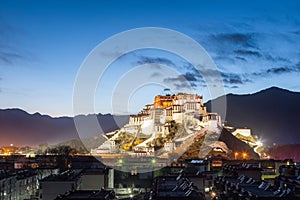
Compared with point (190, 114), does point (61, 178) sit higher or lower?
lower

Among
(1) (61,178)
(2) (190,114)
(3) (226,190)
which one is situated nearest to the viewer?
(3) (226,190)

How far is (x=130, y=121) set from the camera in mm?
105438

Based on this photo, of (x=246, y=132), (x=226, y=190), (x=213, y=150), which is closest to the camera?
(x=226, y=190)

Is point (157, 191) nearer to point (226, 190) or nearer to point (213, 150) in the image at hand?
point (226, 190)

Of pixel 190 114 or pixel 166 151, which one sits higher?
pixel 190 114

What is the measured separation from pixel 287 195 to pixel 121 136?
82.8 metres

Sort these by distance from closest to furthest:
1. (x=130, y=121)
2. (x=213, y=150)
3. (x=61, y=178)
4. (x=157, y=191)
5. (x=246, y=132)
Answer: (x=157, y=191), (x=61, y=178), (x=213, y=150), (x=246, y=132), (x=130, y=121)

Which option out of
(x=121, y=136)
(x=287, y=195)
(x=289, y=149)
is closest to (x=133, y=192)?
(x=287, y=195)

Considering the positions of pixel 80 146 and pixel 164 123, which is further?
pixel 80 146

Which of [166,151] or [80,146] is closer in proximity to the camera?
[166,151]

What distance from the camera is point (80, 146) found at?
108250 mm

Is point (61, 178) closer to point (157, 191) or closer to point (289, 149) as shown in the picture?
point (157, 191)

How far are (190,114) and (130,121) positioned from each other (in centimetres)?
1970

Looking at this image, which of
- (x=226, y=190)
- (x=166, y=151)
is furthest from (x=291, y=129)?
(x=226, y=190)
